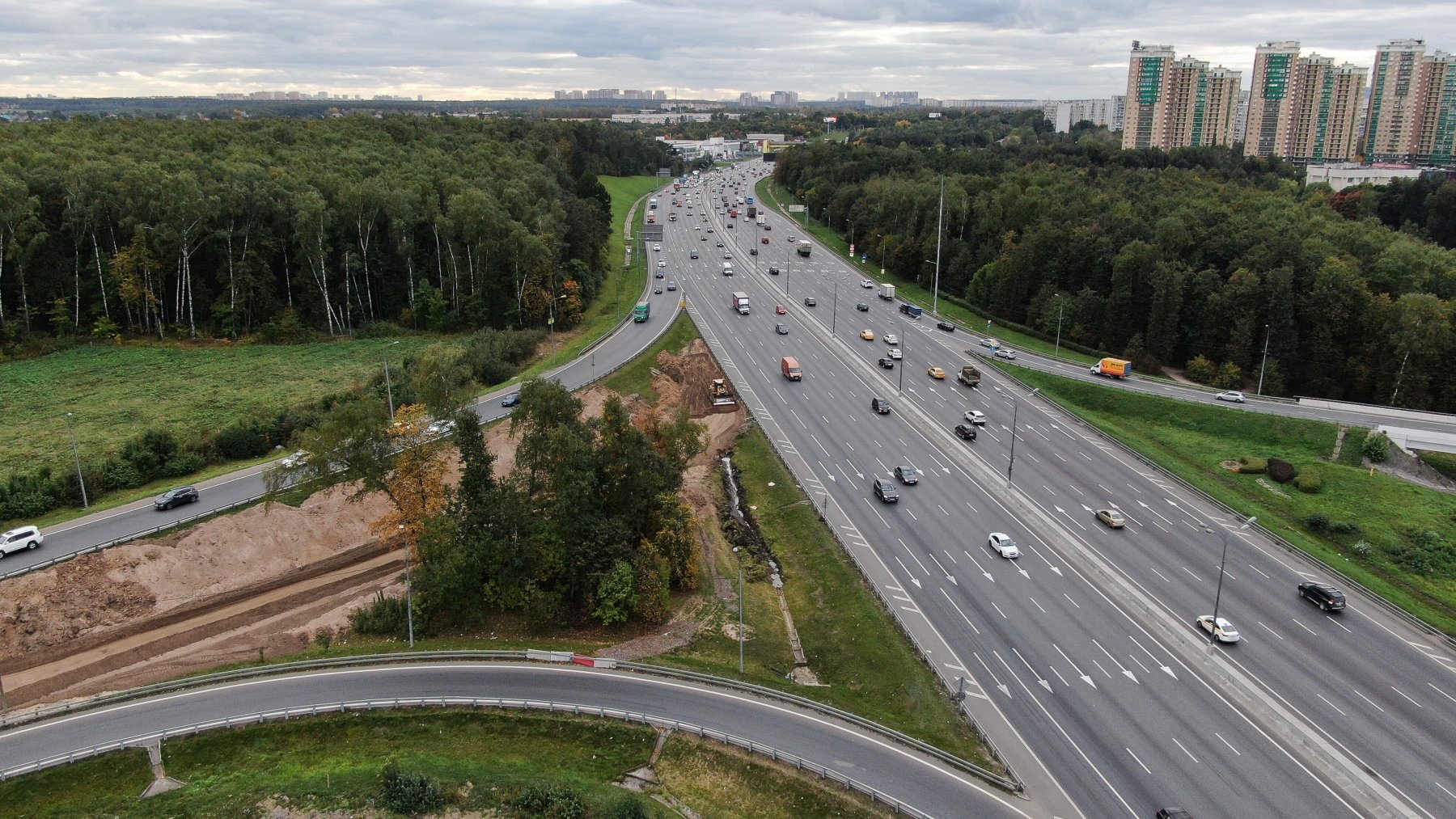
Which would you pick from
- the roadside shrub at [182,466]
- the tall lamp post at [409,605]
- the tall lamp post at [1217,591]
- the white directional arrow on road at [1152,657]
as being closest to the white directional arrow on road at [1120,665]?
the white directional arrow on road at [1152,657]

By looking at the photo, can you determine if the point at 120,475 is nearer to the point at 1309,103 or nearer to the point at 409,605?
the point at 409,605

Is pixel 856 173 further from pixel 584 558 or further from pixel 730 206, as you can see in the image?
pixel 584 558

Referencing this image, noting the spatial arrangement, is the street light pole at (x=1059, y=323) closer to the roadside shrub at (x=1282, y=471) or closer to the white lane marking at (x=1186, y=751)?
the roadside shrub at (x=1282, y=471)

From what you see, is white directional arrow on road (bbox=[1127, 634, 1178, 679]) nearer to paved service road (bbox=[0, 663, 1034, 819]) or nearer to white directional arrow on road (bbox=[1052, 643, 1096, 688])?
white directional arrow on road (bbox=[1052, 643, 1096, 688])

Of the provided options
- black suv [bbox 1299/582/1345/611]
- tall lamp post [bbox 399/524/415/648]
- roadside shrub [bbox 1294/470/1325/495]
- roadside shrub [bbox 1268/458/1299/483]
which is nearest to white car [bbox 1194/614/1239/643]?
black suv [bbox 1299/582/1345/611]

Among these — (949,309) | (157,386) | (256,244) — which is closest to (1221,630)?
(949,309)

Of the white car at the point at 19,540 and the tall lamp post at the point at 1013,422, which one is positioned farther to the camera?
the tall lamp post at the point at 1013,422
